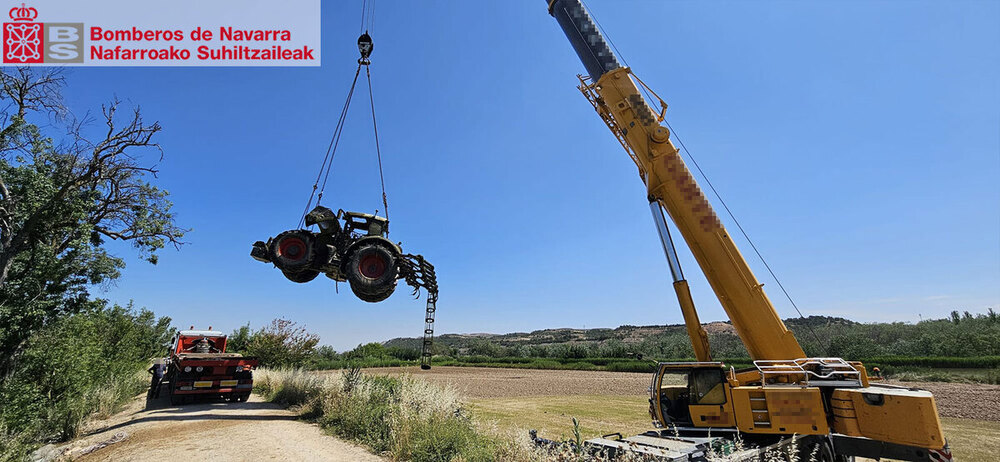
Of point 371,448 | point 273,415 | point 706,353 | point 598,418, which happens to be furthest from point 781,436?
point 273,415

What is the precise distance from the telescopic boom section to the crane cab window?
106cm

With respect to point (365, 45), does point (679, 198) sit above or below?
below

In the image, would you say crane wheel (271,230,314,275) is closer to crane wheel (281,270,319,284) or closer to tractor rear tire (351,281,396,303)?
crane wheel (281,270,319,284)

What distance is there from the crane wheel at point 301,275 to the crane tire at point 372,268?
1590 millimetres

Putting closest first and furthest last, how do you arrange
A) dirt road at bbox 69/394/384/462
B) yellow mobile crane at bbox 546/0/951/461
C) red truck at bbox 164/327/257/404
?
1. yellow mobile crane at bbox 546/0/951/461
2. dirt road at bbox 69/394/384/462
3. red truck at bbox 164/327/257/404

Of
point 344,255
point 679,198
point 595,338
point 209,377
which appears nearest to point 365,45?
point 344,255

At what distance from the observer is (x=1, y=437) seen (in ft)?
26.4

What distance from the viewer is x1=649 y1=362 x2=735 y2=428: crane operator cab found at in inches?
302

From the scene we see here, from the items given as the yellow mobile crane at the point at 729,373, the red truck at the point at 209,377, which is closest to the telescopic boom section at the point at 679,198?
the yellow mobile crane at the point at 729,373

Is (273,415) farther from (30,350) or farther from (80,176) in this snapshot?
(80,176)

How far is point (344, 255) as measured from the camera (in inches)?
420

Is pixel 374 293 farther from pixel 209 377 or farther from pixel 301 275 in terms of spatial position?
pixel 209 377

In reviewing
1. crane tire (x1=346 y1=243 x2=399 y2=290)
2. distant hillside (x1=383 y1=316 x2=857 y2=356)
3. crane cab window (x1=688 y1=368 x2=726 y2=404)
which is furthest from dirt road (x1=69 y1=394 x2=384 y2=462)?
distant hillside (x1=383 y1=316 x2=857 y2=356)

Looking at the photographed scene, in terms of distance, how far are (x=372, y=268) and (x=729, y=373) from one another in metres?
8.37
